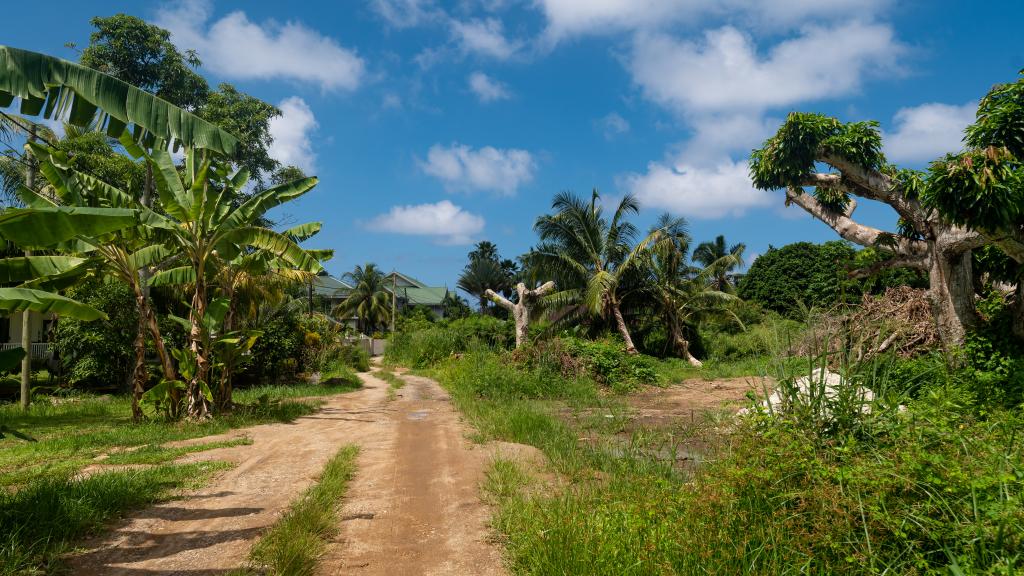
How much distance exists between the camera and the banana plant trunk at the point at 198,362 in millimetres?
10570

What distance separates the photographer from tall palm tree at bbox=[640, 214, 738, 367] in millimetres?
24266

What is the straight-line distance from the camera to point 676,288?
83.1ft

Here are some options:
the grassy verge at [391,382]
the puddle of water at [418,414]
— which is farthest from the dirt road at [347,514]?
the grassy verge at [391,382]

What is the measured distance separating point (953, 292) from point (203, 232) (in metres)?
14.1

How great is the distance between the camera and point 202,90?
25.6 meters

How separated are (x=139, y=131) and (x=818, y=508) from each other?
22.4 ft

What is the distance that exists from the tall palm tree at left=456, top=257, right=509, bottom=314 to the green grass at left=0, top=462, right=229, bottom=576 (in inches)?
1817

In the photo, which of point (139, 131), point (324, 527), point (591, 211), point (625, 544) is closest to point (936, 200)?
point (625, 544)

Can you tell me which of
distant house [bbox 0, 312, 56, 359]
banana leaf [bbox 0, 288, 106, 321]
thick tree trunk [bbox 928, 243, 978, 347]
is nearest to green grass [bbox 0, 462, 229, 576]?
banana leaf [bbox 0, 288, 106, 321]

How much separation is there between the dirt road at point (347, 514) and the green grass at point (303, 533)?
116 mm

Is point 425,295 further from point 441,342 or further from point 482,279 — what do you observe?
point 441,342

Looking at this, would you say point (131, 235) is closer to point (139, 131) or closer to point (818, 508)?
point (139, 131)

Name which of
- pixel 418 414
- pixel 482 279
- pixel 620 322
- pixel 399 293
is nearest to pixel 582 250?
pixel 620 322

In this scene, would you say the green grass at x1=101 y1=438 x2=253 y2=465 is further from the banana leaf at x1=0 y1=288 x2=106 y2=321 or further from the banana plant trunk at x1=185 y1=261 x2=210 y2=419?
the banana leaf at x1=0 y1=288 x2=106 y2=321
